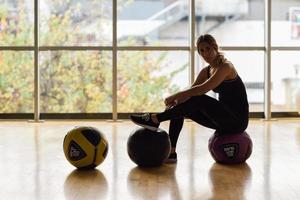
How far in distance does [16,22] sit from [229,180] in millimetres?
5927

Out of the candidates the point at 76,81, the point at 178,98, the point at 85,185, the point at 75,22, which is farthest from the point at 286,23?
the point at 85,185

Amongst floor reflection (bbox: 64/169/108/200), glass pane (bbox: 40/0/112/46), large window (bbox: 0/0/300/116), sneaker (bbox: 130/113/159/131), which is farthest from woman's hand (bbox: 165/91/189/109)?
glass pane (bbox: 40/0/112/46)

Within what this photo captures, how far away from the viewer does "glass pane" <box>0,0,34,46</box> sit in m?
8.07

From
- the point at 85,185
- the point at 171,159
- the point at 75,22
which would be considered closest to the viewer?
the point at 85,185

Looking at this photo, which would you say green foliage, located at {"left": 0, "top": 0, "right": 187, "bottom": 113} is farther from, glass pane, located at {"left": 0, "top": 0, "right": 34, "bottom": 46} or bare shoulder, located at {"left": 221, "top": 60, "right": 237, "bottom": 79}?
bare shoulder, located at {"left": 221, "top": 60, "right": 237, "bottom": 79}

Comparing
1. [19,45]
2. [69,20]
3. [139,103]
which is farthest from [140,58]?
[19,45]

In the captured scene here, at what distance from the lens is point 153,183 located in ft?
10.1

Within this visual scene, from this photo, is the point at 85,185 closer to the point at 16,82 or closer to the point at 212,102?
the point at 212,102

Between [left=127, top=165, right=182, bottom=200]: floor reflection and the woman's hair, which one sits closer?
[left=127, top=165, right=182, bottom=200]: floor reflection

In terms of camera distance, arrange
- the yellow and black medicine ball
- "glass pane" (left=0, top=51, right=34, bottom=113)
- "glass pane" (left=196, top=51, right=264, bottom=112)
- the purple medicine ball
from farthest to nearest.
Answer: "glass pane" (left=196, top=51, right=264, bottom=112)
"glass pane" (left=0, top=51, right=34, bottom=113)
the purple medicine ball
the yellow and black medicine ball

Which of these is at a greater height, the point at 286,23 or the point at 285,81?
the point at 286,23

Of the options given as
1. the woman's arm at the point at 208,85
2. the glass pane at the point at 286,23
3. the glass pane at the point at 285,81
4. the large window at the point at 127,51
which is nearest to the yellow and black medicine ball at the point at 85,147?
the woman's arm at the point at 208,85

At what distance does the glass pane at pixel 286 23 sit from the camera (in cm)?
837

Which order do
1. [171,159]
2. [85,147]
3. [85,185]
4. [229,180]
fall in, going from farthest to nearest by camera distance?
[171,159]
[85,147]
[229,180]
[85,185]
